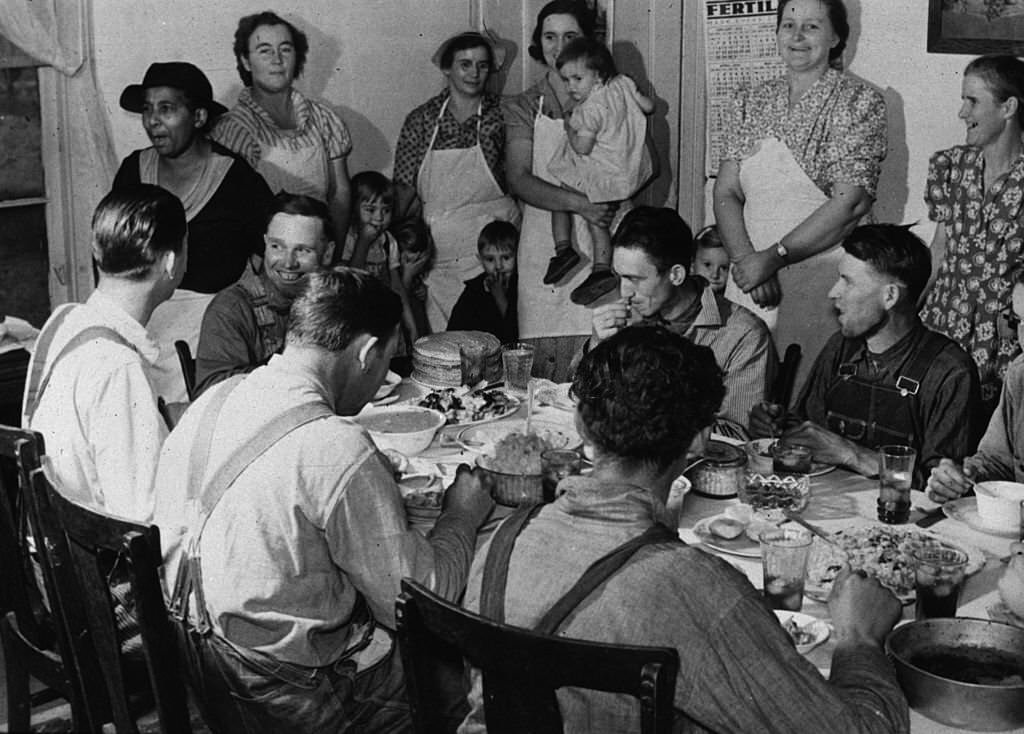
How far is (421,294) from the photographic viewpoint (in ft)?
17.8

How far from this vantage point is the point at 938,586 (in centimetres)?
218

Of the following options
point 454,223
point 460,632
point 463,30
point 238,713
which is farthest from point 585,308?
point 460,632

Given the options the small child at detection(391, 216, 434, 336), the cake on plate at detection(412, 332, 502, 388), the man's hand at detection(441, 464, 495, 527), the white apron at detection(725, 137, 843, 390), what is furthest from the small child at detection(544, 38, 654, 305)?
the man's hand at detection(441, 464, 495, 527)

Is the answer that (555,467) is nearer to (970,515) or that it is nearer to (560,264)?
(970,515)

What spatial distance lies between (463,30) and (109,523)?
3859 millimetres

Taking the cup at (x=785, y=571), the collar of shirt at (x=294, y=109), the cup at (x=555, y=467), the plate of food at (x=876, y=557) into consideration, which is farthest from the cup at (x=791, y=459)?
the collar of shirt at (x=294, y=109)

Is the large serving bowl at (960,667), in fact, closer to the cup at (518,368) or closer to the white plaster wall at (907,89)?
the cup at (518,368)

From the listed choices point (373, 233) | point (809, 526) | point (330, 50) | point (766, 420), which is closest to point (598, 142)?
point (373, 233)

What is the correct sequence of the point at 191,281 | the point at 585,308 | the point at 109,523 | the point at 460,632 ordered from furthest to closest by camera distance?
1. the point at 585,308
2. the point at 191,281
3. the point at 109,523
4. the point at 460,632

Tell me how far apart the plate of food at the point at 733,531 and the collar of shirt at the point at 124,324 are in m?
1.37

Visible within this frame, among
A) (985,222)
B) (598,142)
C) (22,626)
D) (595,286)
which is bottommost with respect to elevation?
(22,626)

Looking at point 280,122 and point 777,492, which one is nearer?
point 777,492

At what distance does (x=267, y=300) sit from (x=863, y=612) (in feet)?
8.37

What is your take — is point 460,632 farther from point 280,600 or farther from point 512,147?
point 512,147
